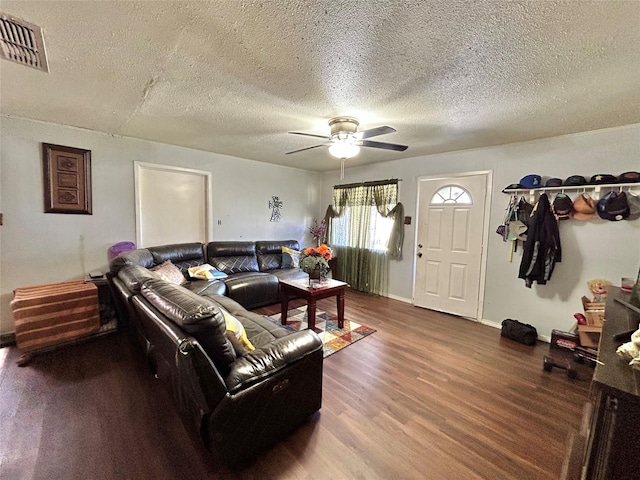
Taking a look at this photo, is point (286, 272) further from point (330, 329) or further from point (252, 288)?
point (330, 329)

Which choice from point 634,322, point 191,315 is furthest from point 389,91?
point 634,322

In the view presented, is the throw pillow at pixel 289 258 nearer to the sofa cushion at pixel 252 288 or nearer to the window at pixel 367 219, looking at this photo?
the sofa cushion at pixel 252 288

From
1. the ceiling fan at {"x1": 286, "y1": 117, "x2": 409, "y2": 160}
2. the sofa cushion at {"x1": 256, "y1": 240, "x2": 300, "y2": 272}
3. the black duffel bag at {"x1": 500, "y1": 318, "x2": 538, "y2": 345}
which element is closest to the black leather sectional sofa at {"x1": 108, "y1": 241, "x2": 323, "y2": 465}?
the ceiling fan at {"x1": 286, "y1": 117, "x2": 409, "y2": 160}

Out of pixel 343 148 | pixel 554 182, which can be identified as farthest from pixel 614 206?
pixel 343 148

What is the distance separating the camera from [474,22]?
4.11ft

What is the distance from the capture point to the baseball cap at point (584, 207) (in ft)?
9.05

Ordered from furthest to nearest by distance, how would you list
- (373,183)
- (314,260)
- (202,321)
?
1. (373,183)
2. (314,260)
3. (202,321)

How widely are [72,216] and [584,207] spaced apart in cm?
562

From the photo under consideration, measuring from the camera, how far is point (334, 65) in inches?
64.3

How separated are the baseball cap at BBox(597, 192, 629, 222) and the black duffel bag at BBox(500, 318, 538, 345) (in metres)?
1.39

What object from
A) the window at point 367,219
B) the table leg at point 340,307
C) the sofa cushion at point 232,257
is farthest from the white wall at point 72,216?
the table leg at point 340,307

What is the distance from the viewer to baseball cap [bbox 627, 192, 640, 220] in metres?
2.56

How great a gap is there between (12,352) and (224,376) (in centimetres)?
276

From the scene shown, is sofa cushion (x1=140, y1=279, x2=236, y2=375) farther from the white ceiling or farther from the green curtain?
the green curtain
